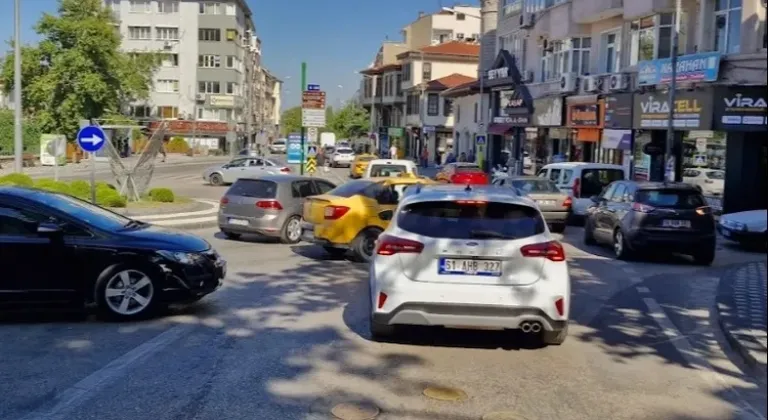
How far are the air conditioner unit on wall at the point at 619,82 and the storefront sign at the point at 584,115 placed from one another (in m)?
1.71

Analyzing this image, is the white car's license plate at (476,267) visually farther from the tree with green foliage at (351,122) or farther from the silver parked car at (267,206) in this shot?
the tree with green foliage at (351,122)

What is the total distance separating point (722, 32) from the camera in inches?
997

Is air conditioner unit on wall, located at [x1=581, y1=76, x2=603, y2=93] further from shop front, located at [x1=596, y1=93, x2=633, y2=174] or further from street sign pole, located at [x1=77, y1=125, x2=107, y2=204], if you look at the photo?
street sign pole, located at [x1=77, y1=125, x2=107, y2=204]

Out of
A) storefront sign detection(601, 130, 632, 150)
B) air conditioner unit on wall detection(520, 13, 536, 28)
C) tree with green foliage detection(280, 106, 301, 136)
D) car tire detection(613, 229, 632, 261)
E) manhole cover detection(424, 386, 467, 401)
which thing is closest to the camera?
manhole cover detection(424, 386, 467, 401)

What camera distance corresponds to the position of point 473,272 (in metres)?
7.80

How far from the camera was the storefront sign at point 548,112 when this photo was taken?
126 feet

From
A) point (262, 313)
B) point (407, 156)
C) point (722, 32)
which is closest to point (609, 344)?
point (262, 313)

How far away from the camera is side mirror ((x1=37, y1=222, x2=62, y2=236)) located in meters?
8.88

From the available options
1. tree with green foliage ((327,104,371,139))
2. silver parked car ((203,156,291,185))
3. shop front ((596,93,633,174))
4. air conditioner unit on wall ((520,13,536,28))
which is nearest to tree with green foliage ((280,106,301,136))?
tree with green foliage ((327,104,371,139))

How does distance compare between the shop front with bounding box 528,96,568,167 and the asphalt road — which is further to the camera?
the shop front with bounding box 528,96,568,167

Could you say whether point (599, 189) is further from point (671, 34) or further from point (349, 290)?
point (349, 290)

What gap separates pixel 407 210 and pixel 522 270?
1.25 meters

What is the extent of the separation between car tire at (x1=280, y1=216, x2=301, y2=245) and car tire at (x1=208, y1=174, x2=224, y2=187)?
75.6 ft

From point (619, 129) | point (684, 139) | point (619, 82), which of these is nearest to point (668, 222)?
point (684, 139)
